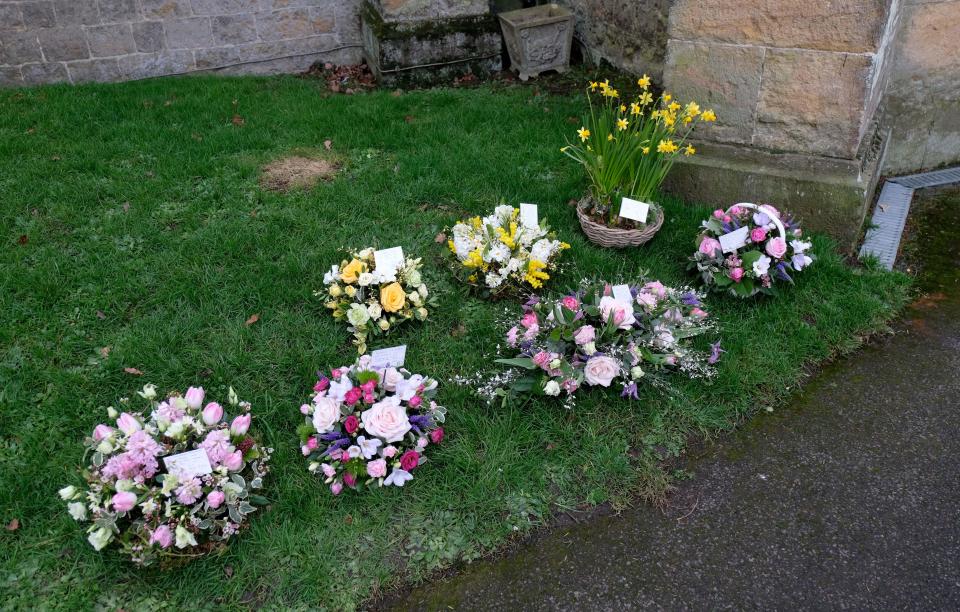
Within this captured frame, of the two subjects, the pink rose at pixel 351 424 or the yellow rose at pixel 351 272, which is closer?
the pink rose at pixel 351 424

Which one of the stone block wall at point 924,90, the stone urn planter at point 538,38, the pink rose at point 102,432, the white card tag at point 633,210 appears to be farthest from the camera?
the stone urn planter at point 538,38

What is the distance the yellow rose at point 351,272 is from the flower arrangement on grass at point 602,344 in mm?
807

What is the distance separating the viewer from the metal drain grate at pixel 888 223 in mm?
3965

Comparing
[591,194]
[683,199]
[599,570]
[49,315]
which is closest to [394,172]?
[591,194]

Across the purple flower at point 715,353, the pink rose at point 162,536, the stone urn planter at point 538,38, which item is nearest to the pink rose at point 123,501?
the pink rose at point 162,536

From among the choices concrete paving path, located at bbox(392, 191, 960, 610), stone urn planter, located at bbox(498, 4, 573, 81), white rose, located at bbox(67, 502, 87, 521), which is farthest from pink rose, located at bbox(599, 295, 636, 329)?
stone urn planter, located at bbox(498, 4, 573, 81)

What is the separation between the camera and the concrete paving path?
2.33 metres

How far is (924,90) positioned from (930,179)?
0.61 meters

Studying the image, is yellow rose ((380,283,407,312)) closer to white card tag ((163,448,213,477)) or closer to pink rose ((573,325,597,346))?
pink rose ((573,325,597,346))

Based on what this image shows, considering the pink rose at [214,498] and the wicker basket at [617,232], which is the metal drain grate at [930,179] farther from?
the pink rose at [214,498]

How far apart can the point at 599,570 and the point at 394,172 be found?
10.1 feet

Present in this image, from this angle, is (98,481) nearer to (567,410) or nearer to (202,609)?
(202,609)

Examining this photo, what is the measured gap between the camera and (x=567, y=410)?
9.88 ft

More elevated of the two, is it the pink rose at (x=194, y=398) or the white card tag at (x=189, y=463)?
the pink rose at (x=194, y=398)
